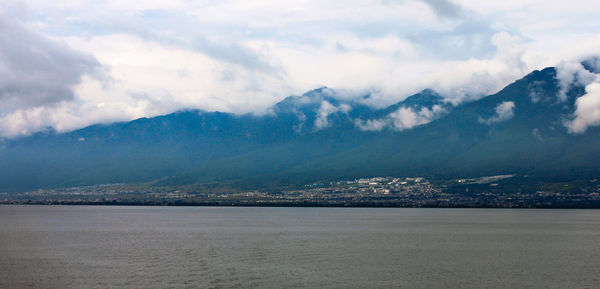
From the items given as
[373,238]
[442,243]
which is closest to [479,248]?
[442,243]

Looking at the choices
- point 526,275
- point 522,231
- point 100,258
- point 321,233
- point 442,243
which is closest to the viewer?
point 526,275

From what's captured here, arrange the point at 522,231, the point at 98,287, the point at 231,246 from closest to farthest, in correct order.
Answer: the point at 98,287 < the point at 231,246 < the point at 522,231

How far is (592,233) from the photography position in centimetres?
11331

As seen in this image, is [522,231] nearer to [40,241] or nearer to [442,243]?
[442,243]

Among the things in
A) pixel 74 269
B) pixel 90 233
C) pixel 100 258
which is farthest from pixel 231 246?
pixel 90 233

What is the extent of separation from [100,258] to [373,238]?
45657 mm

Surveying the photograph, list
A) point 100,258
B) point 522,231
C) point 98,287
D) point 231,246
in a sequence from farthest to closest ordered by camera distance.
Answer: point 522,231
point 231,246
point 100,258
point 98,287

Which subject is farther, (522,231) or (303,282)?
(522,231)

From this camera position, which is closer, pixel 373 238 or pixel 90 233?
pixel 373 238

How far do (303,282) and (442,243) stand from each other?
4353 centimetres

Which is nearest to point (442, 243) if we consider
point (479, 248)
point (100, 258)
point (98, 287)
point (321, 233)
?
point (479, 248)

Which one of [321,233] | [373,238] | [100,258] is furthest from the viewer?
[321,233]

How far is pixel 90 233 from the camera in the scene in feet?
354

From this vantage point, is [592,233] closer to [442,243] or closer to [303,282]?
[442,243]
